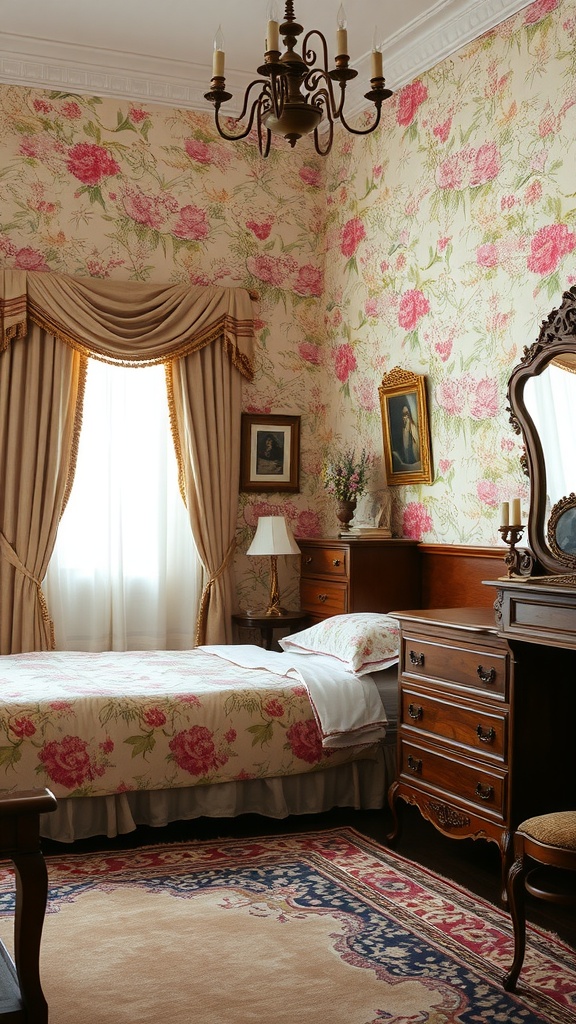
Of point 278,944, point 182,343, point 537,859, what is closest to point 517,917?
point 537,859

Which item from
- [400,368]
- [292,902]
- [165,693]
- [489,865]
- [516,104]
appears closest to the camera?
[292,902]

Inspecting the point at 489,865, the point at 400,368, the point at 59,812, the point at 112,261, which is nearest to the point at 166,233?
the point at 112,261

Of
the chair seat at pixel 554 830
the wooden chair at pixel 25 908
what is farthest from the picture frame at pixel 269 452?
the wooden chair at pixel 25 908

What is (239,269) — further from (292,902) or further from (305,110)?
(292,902)

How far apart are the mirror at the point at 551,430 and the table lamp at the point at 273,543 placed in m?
1.94

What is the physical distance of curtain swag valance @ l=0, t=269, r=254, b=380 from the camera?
5.51 m

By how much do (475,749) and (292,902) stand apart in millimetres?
839

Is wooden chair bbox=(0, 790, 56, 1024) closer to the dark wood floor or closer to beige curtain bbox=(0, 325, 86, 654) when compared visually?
the dark wood floor

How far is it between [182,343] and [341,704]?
2.54 metres

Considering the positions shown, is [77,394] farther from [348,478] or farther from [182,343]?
[348,478]

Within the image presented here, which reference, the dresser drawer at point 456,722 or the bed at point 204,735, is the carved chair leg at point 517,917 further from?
the bed at point 204,735

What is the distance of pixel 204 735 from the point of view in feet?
13.5

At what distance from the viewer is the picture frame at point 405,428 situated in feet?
17.0

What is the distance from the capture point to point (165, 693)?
418cm
